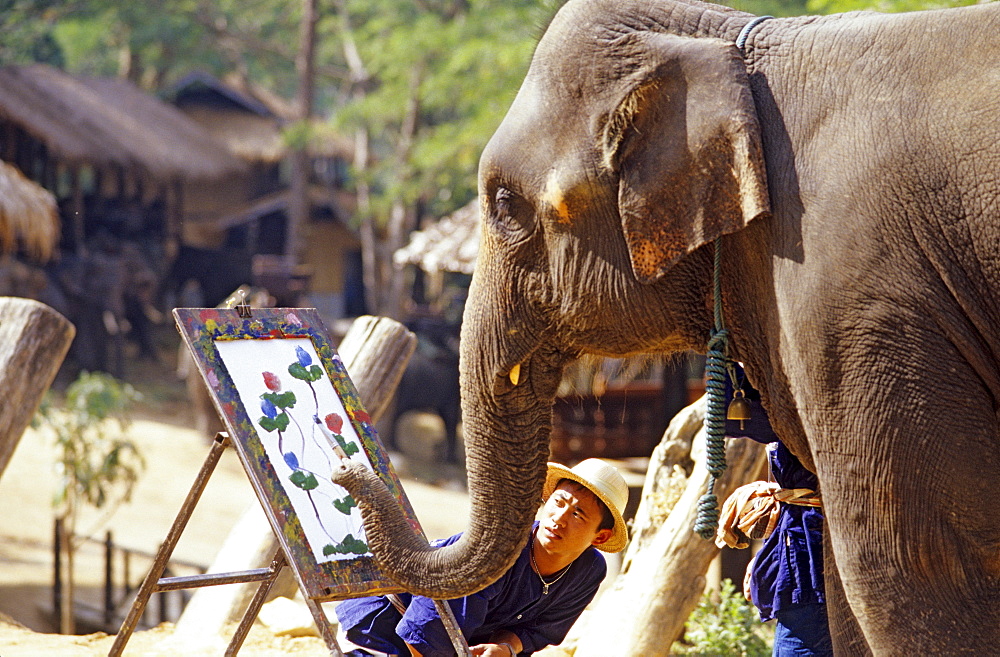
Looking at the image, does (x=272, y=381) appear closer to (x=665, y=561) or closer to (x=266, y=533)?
(x=266, y=533)

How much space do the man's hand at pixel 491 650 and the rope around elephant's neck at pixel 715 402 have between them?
3.41 feet

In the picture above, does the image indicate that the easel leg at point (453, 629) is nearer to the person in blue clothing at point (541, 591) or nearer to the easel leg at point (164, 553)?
the person in blue clothing at point (541, 591)

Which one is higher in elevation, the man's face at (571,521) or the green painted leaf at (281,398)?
the green painted leaf at (281,398)

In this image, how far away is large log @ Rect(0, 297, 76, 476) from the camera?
4129mm

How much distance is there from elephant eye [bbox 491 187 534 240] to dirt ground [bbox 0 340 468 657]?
2.61 meters

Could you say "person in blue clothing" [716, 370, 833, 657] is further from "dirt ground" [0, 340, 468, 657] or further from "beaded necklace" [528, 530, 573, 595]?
"dirt ground" [0, 340, 468, 657]

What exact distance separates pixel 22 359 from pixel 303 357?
153 centimetres

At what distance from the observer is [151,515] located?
1034cm

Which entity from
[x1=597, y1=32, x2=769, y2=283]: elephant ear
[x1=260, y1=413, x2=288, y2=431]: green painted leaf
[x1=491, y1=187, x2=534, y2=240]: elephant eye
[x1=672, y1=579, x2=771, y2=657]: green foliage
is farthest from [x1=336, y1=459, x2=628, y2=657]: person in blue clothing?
[x1=672, y1=579, x2=771, y2=657]: green foliage

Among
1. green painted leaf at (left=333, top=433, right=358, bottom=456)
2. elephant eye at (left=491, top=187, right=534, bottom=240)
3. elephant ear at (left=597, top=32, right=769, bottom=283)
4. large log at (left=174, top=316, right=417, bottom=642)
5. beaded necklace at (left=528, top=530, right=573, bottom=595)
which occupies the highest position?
elephant ear at (left=597, top=32, right=769, bottom=283)

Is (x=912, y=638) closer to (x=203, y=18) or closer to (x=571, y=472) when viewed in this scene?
(x=571, y=472)

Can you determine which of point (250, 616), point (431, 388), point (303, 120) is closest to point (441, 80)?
point (303, 120)

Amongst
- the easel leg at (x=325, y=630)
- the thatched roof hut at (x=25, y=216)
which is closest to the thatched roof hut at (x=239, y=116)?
the thatched roof hut at (x=25, y=216)

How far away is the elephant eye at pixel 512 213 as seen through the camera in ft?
6.98
